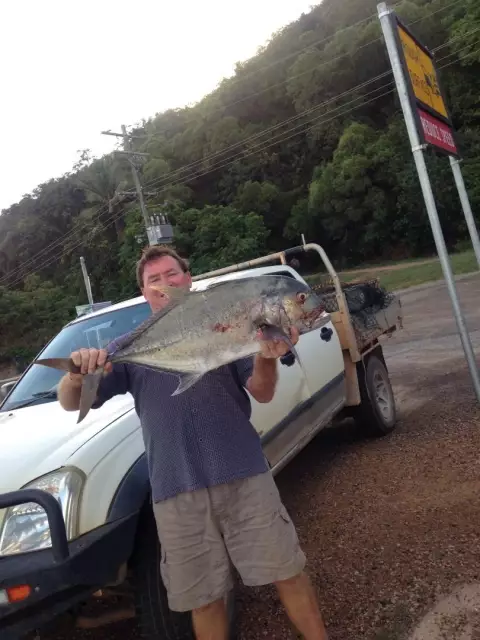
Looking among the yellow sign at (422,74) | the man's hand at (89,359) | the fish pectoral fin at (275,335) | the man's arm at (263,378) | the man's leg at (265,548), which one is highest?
the yellow sign at (422,74)

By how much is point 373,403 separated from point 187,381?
371 cm

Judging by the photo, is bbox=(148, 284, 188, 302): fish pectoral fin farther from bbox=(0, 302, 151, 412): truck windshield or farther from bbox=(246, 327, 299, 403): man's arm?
bbox=(0, 302, 151, 412): truck windshield

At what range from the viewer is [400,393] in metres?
7.19

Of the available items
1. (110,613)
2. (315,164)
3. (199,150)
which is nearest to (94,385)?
(110,613)

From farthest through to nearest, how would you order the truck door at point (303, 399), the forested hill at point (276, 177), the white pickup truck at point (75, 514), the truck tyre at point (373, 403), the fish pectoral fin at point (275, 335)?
the forested hill at point (276, 177), the truck tyre at point (373, 403), the truck door at point (303, 399), the white pickup truck at point (75, 514), the fish pectoral fin at point (275, 335)

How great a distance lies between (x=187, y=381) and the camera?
83.0 inches

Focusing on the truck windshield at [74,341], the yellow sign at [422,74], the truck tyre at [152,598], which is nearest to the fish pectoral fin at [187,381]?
the truck tyre at [152,598]

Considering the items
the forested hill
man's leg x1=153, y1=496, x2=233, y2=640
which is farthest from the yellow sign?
the forested hill

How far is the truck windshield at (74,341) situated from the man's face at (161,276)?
1528 millimetres

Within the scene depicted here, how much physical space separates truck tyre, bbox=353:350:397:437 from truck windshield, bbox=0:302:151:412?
2372 mm

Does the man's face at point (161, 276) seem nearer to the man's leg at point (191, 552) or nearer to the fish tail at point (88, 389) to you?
the fish tail at point (88, 389)

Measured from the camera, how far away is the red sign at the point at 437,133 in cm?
527

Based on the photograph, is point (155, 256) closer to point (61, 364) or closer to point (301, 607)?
point (61, 364)

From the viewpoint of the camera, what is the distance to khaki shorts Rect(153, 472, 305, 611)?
7.43ft
